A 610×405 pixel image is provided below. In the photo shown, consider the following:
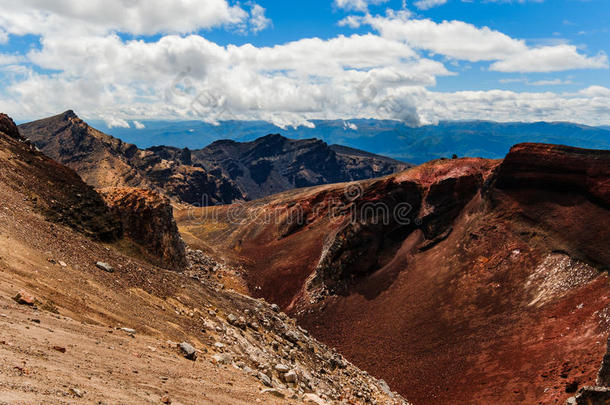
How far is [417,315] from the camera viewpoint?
37688mm

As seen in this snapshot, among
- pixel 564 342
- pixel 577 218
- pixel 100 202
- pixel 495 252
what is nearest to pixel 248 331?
pixel 100 202

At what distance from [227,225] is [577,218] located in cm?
6566

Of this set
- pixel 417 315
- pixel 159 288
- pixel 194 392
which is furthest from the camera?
pixel 417 315

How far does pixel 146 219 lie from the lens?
35125mm

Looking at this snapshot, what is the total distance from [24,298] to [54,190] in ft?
47.3

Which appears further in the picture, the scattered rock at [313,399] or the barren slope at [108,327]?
the scattered rock at [313,399]

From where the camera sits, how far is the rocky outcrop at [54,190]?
24016 millimetres

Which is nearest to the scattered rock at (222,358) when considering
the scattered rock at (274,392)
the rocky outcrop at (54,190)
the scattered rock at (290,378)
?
the scattered rock at (274,392)

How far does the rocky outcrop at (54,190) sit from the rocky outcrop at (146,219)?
13.8ft

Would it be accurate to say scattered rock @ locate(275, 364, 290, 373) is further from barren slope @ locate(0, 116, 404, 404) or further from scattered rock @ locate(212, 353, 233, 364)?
scattered rock @ locate(212, 353, 233, 364)

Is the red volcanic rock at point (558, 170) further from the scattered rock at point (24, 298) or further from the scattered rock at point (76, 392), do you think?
the scattered rock at point (24, 298)

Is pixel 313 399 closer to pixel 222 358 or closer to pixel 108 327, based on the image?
pixel 222 358

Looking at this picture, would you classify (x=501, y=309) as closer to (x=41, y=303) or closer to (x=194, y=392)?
(x=194, y=392)

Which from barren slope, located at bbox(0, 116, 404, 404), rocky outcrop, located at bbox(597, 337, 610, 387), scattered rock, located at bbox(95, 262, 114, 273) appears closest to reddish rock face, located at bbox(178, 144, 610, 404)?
rocky outcrop, located at bbox(597, 337, 610, 387)
